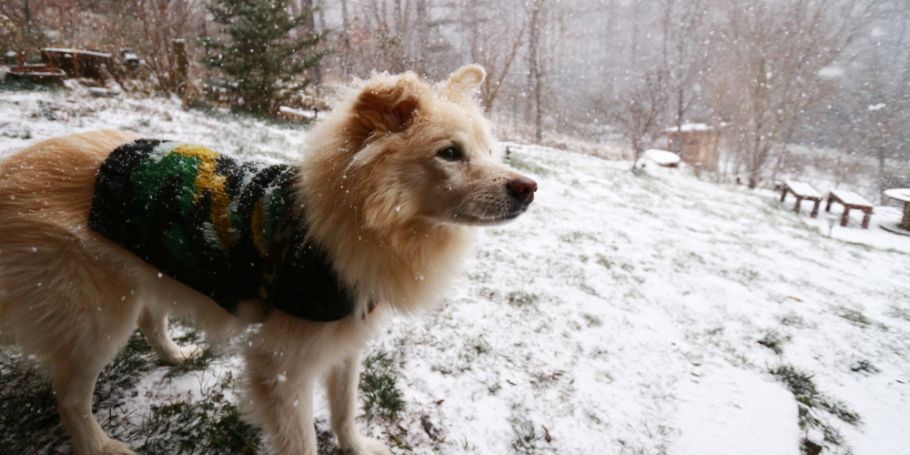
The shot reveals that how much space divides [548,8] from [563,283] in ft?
63.1

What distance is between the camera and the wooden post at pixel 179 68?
10.5 m

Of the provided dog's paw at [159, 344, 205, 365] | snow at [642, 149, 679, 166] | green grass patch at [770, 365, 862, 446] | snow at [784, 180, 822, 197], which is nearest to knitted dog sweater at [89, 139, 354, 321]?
dog's paw at [159, 344, 205, 365]

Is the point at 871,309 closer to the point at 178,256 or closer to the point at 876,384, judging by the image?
the point at 876,384

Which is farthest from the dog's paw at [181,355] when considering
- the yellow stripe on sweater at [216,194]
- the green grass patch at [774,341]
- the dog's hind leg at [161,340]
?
the green grass patch at [774,341]

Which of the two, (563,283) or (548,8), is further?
(548,8)

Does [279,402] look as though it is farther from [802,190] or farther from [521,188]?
[802,190]

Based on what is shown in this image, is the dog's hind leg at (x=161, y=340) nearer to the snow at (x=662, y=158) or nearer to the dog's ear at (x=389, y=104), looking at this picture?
the dog's ear at (x=389, y=104)

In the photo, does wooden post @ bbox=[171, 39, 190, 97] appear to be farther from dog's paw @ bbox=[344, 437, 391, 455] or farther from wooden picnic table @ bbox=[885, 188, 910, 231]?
wooden picnic table @ bbox=[885, 188, 910, 231]

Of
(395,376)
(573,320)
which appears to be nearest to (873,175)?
(573,320)

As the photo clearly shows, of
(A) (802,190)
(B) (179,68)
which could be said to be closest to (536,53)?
(A) (802,190)

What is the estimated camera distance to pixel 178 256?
1699 millimetres

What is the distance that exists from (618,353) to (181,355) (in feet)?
10.7

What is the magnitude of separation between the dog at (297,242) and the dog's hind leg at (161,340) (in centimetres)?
59

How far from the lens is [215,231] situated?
1.69m
